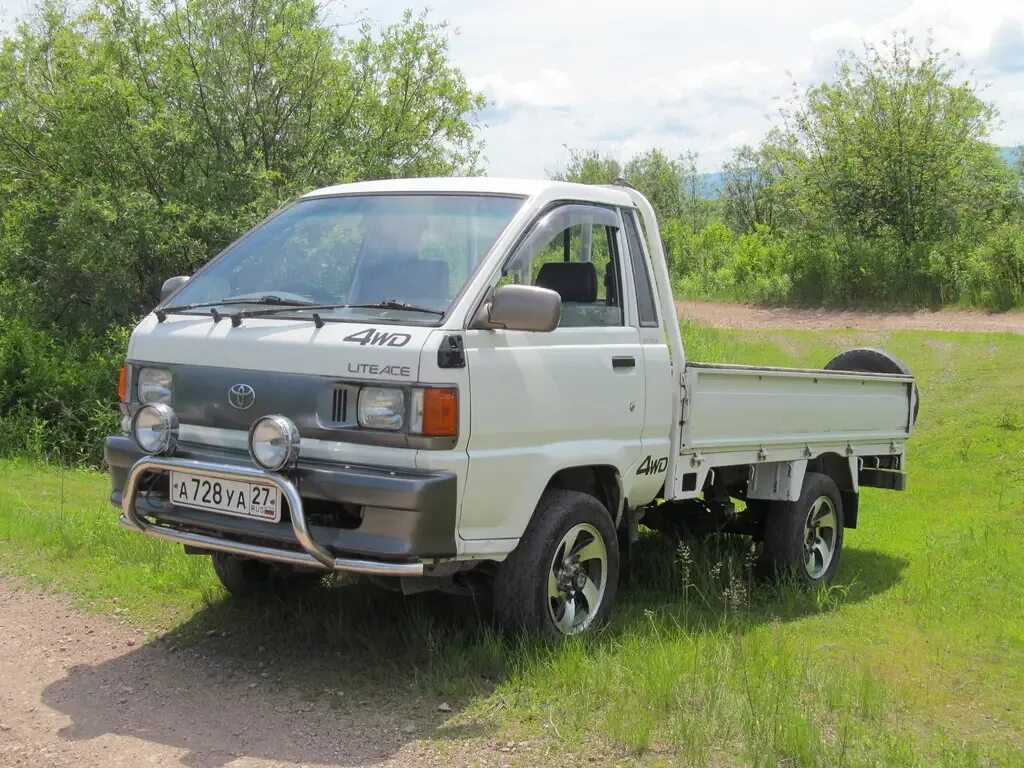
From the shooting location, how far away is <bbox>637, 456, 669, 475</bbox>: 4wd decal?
5.47 metres

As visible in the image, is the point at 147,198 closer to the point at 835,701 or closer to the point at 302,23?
the point at 302,23

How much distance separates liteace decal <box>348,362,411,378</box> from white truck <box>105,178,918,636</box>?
1 cm

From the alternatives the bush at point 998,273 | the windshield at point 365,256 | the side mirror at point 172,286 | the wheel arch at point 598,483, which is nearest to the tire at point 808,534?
the wheel arch at point 598,483

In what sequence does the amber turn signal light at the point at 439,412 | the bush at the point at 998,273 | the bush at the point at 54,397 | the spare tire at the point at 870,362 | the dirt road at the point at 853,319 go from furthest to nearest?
1. the bush at the point at 998,273
2. the dirt road at the point at 853,319
3. the bush at the point at 54,397
4. the spare tire at the point at 870,362
5. the amber turn signal light at the point at 439,412

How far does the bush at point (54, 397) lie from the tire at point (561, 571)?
26.5ft

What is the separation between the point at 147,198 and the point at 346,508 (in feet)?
34.3

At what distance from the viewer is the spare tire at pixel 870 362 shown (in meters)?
8.05

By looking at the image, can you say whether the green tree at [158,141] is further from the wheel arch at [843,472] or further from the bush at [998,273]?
the bush at [998,273]

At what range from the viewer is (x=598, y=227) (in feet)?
18.3

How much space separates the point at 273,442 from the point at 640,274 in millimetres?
2132

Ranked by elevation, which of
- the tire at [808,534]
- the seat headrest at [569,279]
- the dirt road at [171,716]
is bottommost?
the dirt road at [171,716]

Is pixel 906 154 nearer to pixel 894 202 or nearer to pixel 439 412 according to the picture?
pixel 894 202

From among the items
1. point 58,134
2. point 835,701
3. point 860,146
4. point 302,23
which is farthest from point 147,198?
point 860,146

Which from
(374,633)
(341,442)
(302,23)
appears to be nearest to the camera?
(341,442)
